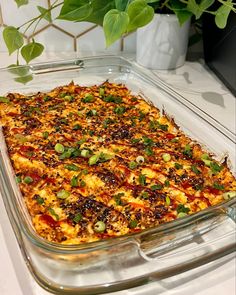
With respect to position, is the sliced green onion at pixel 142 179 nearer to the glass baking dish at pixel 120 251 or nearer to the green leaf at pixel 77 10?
the glass baking dish at pixel 120 251

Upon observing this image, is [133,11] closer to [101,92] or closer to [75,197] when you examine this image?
[101,92]

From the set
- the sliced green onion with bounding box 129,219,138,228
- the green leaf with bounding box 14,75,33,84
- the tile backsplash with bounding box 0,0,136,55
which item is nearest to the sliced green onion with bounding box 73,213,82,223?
the sliced green onion with bounding box 129,219,138,228

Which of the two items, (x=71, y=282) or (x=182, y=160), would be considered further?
(x=182, y=160)


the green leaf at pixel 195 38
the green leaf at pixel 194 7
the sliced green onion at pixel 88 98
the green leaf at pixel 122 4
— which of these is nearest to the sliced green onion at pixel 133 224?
the sliced green onion at pixel 88 98

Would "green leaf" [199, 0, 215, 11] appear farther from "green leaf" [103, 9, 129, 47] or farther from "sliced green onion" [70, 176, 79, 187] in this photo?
"sliced green onion" [70, 176, 79, 187]

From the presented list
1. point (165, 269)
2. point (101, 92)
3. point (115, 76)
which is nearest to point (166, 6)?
point (115, 76)

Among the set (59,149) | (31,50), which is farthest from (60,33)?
(59,149)

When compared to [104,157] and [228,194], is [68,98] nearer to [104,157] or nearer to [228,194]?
[104,157]
